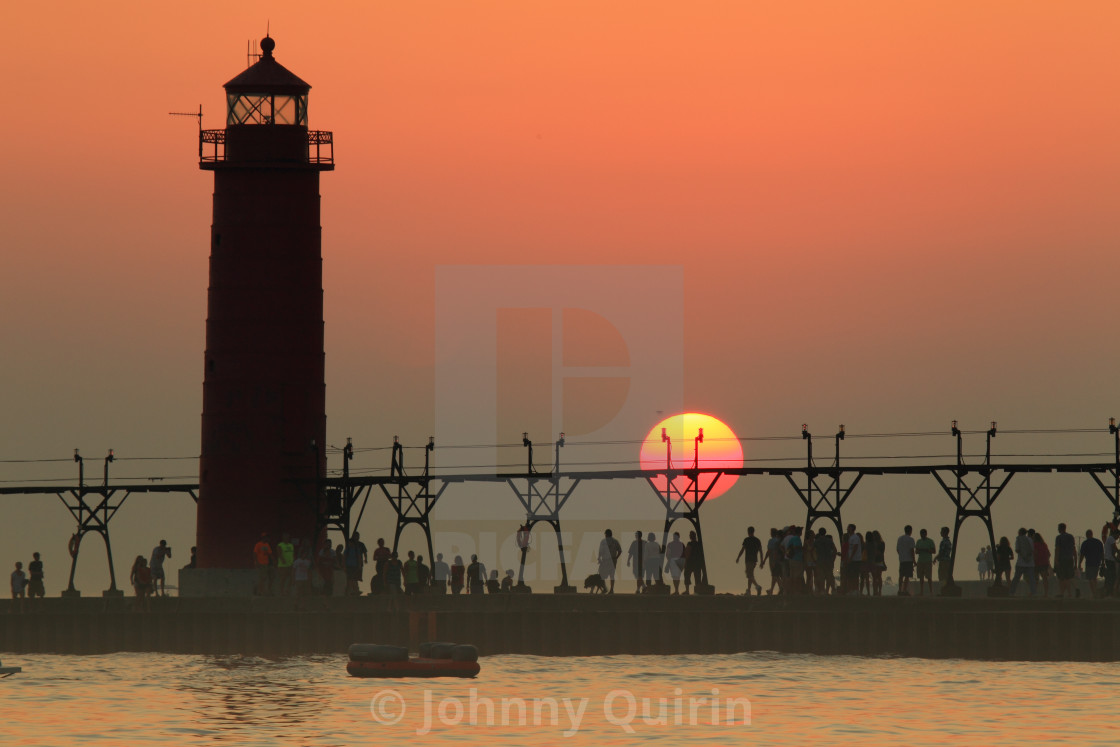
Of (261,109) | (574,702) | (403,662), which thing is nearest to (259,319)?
(261,109)

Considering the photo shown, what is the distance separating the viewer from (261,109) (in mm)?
52656

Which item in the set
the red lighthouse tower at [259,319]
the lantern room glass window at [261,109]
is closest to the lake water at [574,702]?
the red lighthouse tower at [259,319]

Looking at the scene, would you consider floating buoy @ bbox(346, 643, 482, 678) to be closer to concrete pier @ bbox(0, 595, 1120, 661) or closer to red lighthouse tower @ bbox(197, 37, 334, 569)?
concrete pier @ bbox(0, 595, 1120, 661)

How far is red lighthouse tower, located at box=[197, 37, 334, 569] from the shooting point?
171 ft

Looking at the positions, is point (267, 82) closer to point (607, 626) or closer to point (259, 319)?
point (259, 319)

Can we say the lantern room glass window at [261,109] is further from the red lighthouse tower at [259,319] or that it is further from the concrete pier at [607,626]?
the concrete pier at [607,626]

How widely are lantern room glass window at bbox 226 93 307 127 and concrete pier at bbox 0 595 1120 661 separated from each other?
39.0 feet

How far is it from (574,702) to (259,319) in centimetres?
1614

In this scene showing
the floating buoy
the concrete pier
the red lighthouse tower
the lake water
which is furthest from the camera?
the red lighthouse tower

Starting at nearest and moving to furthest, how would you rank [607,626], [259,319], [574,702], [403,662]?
[574,702], [403,662], [607,626], [259,319]

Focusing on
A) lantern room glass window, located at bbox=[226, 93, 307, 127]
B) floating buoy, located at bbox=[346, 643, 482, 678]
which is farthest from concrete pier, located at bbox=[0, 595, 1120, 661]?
lantern room glass window, located at bbox=[226, 93, 307, 127]

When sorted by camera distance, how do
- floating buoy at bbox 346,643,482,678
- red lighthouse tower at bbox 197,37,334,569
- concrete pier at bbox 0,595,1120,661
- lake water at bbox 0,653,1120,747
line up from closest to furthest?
lake water at bbox 0,653,1120,747
concrete pier at bbox 0,595,1120,661
floating buoy at bbox 346,643,482,678
red lighthouse tower at bbox 197,37,334,569

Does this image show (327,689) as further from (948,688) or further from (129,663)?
(948,688)

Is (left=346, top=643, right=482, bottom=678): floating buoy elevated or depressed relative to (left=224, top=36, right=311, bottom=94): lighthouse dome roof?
depressed
